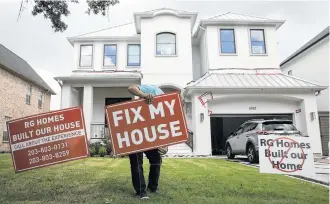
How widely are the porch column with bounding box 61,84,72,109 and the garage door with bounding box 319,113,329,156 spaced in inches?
502

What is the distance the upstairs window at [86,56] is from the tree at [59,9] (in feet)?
32.0

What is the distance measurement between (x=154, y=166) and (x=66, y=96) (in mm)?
11829

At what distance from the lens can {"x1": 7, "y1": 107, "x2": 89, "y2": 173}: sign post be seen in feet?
11.9

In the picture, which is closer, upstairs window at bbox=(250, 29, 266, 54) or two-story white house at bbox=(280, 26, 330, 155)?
two-story white house at bbox=(280, 26, 330, 155)

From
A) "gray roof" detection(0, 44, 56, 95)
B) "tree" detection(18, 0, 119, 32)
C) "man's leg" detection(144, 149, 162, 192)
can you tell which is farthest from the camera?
"gray roof" detection(0, 44, 56, 95)

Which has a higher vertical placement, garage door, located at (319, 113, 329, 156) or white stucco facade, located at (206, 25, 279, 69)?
white stucco facade, located at (206, 25, 279, 69)

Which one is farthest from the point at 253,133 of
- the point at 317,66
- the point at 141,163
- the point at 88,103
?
the point at 317,66

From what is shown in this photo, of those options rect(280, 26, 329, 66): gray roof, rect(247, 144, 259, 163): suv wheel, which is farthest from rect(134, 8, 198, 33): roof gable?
rect(247, 144, 259, 163): suv wheel

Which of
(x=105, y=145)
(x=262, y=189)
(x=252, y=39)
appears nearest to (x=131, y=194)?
(x=262, y=189)

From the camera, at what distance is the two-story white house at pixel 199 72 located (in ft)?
41.6

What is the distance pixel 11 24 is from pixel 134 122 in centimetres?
439

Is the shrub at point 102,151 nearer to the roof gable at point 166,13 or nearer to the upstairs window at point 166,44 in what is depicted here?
the upstairs window at point 166,44

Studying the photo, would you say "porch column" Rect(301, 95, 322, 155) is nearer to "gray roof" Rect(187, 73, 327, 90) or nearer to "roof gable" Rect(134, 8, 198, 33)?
"gray roof" Rect(187, 73, 327, 90)

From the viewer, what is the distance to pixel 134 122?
11.8 ft
